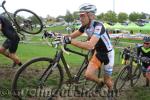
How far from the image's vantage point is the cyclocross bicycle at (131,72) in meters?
9.93

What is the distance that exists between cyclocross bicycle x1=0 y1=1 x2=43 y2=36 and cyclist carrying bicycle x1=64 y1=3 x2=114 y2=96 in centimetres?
382

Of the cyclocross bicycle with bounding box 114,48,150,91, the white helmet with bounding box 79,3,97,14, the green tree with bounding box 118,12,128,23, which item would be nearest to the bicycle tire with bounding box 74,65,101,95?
the cyclocross bicycle with bounding box 114,48,150,91

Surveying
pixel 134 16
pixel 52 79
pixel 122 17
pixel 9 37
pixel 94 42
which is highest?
pixel 94 42

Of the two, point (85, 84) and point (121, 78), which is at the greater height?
point (85, 84)

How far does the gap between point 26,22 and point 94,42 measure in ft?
16.9

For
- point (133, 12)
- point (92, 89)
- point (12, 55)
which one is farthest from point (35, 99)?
point (133, 12)

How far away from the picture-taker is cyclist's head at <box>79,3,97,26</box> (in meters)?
6.91

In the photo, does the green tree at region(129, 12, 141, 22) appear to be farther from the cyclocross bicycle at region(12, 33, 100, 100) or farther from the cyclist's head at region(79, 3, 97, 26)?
the cyclist's head at region(79, 3, 97, 26)

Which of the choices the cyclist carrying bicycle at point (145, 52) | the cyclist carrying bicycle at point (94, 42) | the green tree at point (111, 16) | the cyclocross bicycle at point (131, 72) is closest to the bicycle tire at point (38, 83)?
the cyclist carrying bicycle at point (94, 42)

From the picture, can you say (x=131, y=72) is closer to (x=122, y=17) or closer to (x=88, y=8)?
(x=88, y=8)

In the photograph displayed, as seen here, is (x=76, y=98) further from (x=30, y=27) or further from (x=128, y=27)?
(x=128, y=27)

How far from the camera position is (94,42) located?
6.75m

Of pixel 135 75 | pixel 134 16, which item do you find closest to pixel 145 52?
pixel 135 75

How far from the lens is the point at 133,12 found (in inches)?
5763
